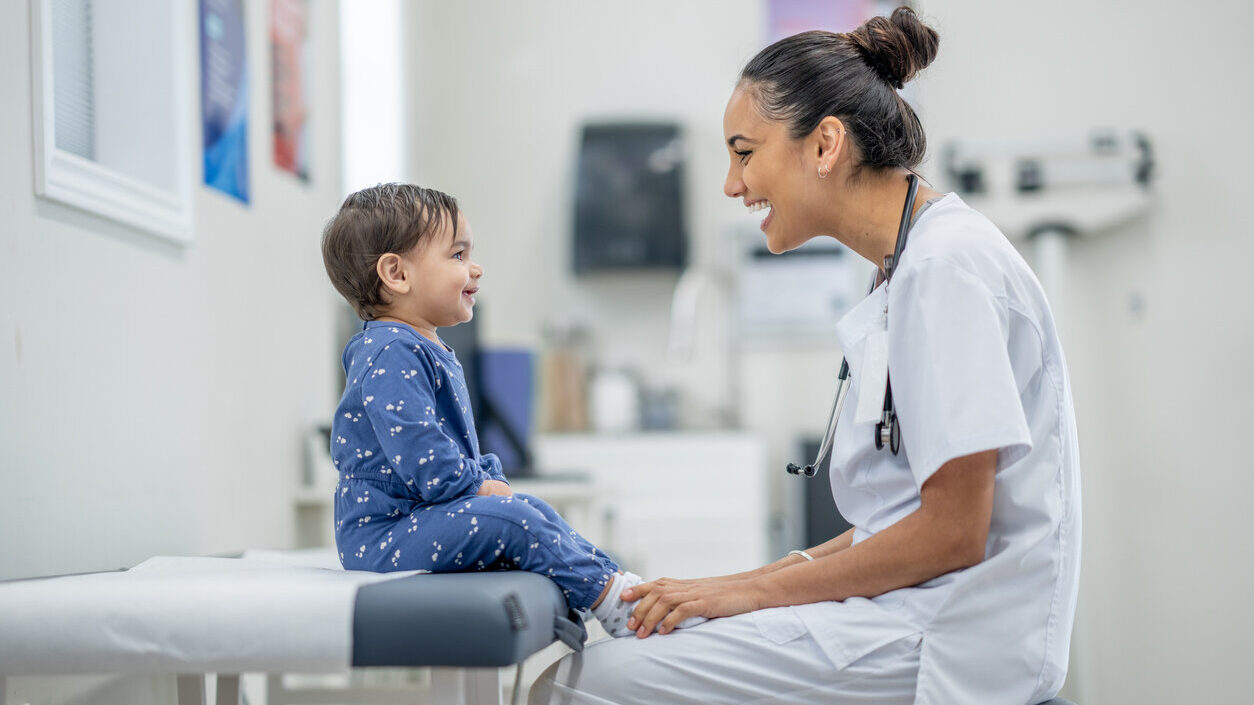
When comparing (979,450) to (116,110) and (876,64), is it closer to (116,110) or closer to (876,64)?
(876,64)

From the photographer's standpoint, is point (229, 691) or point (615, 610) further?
point (229, 691)

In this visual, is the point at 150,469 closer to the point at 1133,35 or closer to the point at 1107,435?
the point at 1107,435

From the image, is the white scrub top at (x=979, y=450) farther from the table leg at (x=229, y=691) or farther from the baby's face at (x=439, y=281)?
the table leg at (x=229, y=691)

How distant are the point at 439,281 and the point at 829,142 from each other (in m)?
0.51

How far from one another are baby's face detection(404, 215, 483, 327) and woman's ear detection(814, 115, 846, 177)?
1.51ft

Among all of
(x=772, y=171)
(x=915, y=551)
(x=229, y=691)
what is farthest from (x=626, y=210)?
(x=915, y=551)

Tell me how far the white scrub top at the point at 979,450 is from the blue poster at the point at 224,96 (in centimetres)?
157

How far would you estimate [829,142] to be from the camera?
1295 mm

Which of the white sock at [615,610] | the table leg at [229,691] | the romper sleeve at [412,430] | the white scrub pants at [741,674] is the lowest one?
the table leg at [229,691]

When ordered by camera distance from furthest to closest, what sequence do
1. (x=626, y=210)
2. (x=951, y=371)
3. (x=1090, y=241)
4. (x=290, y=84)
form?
(x=626, y=210)
(x=1090, y=241)
(x=290, y=84)
(x=951, y=371)

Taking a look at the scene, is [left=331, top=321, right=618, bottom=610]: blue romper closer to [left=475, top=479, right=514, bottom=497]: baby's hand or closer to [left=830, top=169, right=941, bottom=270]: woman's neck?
Answer: [left=475, top=479, right=514, bottom=497]: baby's hand

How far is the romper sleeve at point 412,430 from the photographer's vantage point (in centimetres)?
118

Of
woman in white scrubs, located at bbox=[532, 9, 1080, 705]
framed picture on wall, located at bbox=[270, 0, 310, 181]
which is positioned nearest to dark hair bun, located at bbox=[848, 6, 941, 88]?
woman in white scrubs, located at bbox=[532, 9, 1080, 705]

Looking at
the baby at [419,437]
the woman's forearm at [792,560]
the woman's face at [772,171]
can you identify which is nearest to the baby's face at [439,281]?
the baby at [419,437]
